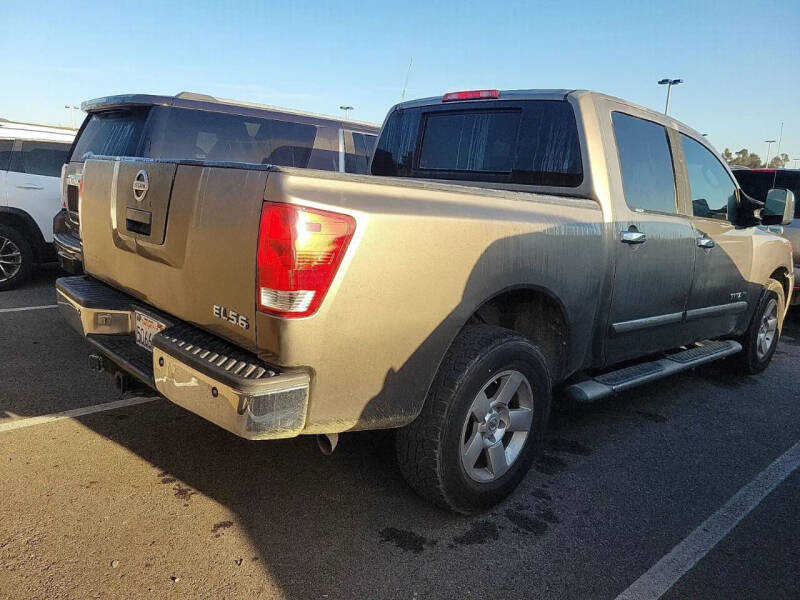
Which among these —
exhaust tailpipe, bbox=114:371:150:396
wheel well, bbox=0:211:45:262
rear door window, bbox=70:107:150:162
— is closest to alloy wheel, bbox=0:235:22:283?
wheel well, bbox=0:211:45:262

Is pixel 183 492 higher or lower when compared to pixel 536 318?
lower

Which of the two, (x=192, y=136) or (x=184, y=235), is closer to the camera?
(x=184, y=235)

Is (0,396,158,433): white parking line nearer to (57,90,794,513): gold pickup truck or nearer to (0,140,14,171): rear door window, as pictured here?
(57,90,794,513): gold pickup truck

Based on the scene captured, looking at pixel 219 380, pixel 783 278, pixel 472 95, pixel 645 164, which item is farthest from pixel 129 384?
pixel 783 278

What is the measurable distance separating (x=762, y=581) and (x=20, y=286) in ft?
25.9

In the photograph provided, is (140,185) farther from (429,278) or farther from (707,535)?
(707,535)

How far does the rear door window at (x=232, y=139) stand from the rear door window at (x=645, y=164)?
3.50 meters

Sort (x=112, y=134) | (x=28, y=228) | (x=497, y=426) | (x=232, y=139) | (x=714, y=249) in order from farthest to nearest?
1. (x=28, y=228)
2. (x=232, y=139)
3. (x=112, y=134)
4. (x=714, y=249)
5. (x=497, y=426)

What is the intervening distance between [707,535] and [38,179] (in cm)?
783

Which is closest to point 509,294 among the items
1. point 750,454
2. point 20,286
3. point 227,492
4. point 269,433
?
point 269,433

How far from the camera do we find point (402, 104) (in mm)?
A: 4738

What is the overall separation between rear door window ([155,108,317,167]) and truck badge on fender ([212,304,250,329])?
3648 mm

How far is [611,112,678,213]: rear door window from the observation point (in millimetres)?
3779

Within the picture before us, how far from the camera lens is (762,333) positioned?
5.64 metres
